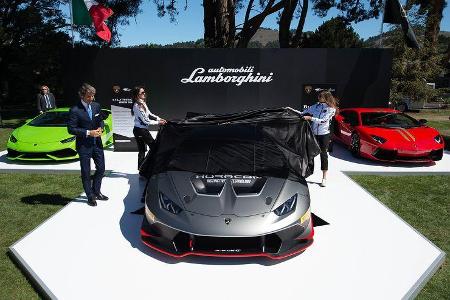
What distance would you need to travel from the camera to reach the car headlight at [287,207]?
3.84 metres

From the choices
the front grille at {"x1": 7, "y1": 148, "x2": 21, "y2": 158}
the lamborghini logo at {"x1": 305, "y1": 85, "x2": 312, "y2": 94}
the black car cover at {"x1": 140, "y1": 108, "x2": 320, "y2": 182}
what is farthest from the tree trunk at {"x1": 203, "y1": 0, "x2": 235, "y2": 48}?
the black car cover at {"x1": 140, "y1": 108, "x2": 320, "y2": 182}

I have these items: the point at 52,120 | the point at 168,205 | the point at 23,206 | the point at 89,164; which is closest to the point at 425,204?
the point at 168,205

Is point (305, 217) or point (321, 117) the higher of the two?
point (321, 117)

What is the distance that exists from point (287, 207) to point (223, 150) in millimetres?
1174

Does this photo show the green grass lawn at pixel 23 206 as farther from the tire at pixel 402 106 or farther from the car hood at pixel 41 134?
the tire at pixel 402 106

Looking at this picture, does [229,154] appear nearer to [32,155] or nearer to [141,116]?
[141,116]

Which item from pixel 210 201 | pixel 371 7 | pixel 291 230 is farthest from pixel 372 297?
pixel 371 7

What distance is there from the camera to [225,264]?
3.92 metres

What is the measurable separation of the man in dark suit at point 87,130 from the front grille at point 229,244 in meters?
2.35

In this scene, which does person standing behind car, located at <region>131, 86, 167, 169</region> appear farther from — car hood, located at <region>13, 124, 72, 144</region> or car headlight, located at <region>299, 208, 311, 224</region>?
car headlight, located at <region>299, 208, 311, 224</region>

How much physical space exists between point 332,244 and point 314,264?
0.55 m

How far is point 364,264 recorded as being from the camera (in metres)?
3.96

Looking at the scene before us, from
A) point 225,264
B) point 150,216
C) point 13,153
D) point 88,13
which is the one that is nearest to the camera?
point 225,264

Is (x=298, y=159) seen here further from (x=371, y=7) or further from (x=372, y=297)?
(x=371, y=7)
